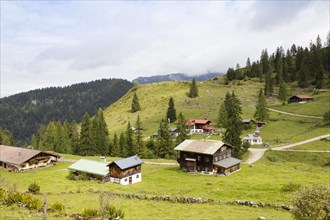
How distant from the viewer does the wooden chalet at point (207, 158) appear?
72562 millimetres

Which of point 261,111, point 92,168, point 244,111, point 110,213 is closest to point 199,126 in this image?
point 261,111

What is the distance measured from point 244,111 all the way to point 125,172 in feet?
306

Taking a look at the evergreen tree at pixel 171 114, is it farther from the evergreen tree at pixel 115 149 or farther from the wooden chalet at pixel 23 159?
the wooden chalet at pixel 23 159

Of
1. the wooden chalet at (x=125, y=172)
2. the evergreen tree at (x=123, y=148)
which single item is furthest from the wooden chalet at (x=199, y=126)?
the wooden chalet at (x=125, y=172)

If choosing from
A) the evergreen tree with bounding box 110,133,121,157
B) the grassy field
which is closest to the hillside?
the evergreen tree with bounding box 110,133,121,157

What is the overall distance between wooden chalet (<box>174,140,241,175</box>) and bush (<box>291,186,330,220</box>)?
46.6m

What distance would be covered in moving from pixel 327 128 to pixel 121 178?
80.0 metres

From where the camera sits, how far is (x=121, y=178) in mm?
66188

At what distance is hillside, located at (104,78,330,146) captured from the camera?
368 ft

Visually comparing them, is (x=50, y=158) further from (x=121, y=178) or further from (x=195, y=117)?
(x=195, y=117)

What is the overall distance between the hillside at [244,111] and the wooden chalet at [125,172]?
174 feet

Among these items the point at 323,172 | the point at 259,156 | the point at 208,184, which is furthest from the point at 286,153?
the point at 208,184

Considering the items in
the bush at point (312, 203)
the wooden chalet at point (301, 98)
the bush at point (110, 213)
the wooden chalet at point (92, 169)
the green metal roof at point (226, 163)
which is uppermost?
the wooden chalet at point (301, 98)

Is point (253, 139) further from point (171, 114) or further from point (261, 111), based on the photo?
point (171, 114)
